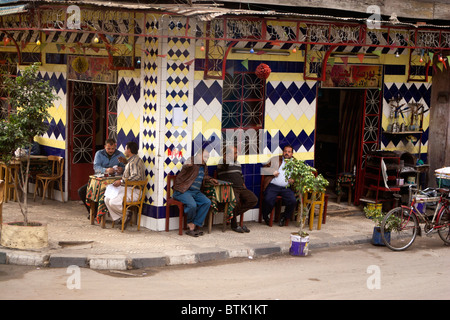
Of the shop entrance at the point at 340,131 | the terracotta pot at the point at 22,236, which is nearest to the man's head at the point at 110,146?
the terracotta pot at the point at 22,236

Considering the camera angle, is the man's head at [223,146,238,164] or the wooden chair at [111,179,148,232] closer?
the wooden chair at [111,179,148,232]

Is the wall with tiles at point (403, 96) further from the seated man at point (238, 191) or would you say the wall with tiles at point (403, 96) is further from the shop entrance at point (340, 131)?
the seated man at point (238, 191)

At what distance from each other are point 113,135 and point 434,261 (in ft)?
20.3

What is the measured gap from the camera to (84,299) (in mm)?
8547

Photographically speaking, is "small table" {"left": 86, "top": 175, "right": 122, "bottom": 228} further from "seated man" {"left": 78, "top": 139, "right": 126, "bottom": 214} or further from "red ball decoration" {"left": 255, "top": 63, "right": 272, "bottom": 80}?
"red ball decoration" {"left": 255, "top": 63, "right": 272, "bottom": 80}

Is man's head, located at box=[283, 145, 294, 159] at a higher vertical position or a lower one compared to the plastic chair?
higher

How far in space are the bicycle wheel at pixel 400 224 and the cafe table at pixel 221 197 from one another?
8.44 ft

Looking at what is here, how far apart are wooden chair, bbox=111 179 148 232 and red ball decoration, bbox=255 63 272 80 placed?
2849 mm

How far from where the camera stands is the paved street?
8.98m

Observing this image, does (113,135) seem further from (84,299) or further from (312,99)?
(84,299)

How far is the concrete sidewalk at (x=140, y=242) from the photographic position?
10320 mm

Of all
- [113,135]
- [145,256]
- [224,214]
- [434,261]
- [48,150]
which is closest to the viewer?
[145,256]

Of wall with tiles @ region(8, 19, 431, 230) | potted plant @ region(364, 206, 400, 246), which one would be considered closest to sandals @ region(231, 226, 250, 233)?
wall with tiles @ region(8, 19, 431, 230)
